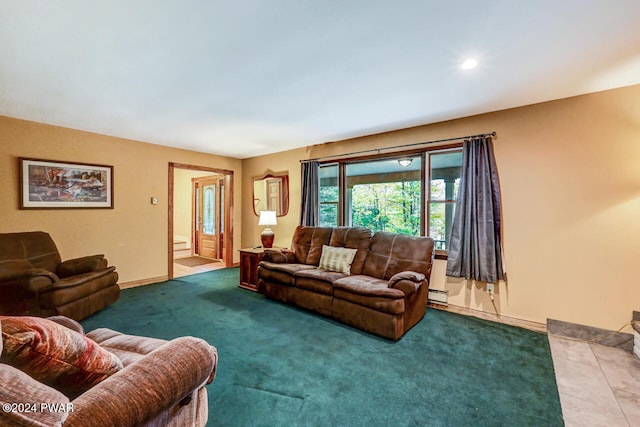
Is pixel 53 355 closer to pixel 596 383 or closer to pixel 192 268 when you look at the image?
pixel 596 383

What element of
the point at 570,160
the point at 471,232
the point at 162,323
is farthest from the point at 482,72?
the point at 162,323

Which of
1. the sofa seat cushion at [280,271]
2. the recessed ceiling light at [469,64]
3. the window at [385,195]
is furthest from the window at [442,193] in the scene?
the sofa seat cushion at [280,271]

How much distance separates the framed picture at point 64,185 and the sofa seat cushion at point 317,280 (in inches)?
129

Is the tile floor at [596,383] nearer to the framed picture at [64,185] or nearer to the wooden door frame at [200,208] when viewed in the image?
the framed picture at [64,185]

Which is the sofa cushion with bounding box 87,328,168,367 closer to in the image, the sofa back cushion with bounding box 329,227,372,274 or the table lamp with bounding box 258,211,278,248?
the sofa back cushion with bounding box 329,227,372,274

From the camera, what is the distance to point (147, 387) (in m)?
1.00

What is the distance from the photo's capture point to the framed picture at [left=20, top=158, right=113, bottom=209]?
139 inches

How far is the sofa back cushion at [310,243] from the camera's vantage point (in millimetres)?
3993

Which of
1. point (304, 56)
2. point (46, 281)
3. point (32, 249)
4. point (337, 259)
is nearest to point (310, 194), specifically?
point (337, 259)

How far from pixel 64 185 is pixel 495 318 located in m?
5.90

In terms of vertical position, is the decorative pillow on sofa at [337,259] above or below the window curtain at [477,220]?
below

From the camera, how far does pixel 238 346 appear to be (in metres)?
2.47

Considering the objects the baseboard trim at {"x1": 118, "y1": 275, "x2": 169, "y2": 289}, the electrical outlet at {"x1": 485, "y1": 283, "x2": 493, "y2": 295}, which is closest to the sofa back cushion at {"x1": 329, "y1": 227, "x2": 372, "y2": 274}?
the electrical outlet at {"x1": 485, "y1": 283, "x2": 493, "y2": 295}

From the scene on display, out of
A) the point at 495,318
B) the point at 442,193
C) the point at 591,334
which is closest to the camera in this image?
A: the point at 591,334
